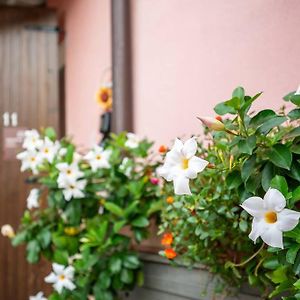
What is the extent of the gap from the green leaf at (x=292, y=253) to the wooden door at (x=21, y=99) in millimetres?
2579

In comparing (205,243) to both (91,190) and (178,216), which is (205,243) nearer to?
(178,216)

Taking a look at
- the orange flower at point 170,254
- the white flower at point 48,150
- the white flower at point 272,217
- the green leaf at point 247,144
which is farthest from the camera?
the white flower at point 48,150

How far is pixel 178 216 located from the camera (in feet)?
5.03

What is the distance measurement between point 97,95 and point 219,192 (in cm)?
163

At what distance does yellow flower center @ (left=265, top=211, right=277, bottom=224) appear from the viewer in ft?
3.21

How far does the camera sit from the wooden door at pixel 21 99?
3.31 metres

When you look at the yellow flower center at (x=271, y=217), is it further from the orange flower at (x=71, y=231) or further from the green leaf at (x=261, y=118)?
the orange flower at (x=71, y=231)

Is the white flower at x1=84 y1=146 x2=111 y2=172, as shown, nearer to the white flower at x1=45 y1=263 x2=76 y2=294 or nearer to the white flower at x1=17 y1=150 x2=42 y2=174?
the white flower at x1=17 y1=150 x2=42 y2=174

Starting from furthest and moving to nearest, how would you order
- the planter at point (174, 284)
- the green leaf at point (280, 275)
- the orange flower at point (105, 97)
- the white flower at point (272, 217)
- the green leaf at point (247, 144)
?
1. the orange flower at point (105, 97)
2. the planter at point (174, 284)
3. the green leaf at point (280, 275)
4. the green leaf at point (247, 144)
5. the white flower at point (272, 217)

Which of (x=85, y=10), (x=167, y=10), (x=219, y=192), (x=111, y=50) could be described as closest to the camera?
(x=219, y=192)

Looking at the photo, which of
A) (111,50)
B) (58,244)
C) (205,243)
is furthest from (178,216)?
(111,50)

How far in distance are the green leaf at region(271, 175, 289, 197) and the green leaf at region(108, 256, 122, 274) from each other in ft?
3.46

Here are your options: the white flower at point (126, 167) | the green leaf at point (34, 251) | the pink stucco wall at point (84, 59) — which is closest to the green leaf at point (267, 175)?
the white flower at point (126, 167)

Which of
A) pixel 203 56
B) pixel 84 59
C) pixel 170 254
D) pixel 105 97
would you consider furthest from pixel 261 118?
pixel 84 59
